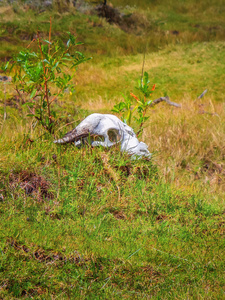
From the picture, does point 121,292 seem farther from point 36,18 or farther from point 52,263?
point 36,18

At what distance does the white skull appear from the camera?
3602 millimetres

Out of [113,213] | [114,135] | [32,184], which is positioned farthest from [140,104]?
[32,184]

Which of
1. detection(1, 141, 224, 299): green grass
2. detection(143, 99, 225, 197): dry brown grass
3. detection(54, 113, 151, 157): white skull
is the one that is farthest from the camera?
detection(143, 99, 225, 197): dry brown grass

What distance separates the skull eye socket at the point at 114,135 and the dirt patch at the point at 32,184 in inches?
43.0

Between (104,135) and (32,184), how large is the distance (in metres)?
1.06

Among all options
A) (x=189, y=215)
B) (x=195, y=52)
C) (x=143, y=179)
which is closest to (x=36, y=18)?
(x=195, y=52)

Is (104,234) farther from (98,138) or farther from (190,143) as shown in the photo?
(190,143)

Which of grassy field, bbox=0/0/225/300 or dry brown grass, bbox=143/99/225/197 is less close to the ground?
grassy field, bbox=0/0/225/300

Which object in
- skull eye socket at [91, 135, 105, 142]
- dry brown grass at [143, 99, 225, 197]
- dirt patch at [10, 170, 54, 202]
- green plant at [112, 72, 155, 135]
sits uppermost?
green plant at [112, 72, 155, 135]

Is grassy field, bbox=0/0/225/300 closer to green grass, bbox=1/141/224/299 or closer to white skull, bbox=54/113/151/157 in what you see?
green grass, bbox=1/141/224/299

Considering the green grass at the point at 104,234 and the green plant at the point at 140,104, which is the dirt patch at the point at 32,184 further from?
the green plant at the point at 140,104

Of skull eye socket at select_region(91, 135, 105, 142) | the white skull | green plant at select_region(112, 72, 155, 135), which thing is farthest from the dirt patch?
green plant at select_region(112, 72, 155, 135)

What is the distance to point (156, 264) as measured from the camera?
7.23 ft

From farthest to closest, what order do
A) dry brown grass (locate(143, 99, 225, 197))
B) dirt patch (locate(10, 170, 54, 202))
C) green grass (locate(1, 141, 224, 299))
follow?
dry brown grass (locate(143, 99, 225, 197)) < dirt patch (locate(10, 170, 54, 202)) < green grass (locate(1, 141, 224, 299))
